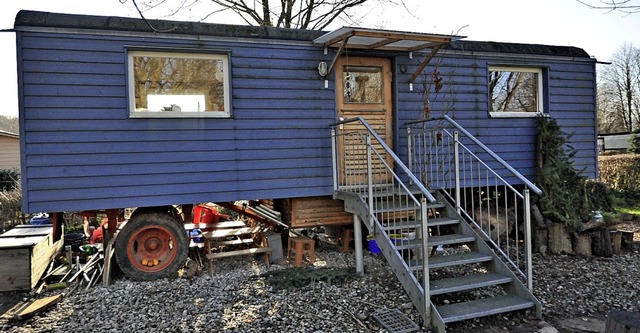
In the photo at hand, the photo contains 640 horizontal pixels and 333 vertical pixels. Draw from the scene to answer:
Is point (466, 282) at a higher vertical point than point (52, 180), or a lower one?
lower

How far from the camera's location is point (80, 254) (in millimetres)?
5855

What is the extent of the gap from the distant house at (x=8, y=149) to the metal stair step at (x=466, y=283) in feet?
66.0

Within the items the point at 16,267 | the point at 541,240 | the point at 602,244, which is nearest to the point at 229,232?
the point at 16,267

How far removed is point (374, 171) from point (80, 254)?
4.22m

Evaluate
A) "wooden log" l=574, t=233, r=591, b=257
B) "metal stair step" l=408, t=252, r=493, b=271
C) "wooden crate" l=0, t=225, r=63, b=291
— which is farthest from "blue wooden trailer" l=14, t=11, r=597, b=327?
"wooden log" l=574, t=233, r=591, b=257

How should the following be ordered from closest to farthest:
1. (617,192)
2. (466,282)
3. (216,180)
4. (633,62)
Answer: (466,282) → (216,180) → (617,192) → (633,62)

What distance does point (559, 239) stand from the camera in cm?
584

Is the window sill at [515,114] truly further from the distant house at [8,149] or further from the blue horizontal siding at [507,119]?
the distant house at [8,149]

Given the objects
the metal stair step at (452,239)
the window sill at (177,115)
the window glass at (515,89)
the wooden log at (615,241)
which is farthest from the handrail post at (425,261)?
the wooden log at (615,241)

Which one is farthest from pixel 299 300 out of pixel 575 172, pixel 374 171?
pixel 575 172

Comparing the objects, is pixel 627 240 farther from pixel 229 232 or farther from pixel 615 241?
pixel 229 232

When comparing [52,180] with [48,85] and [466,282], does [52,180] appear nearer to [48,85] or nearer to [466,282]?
[48,85]

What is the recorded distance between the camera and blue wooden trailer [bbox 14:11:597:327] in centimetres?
447

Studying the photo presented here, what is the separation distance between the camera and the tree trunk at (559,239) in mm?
5812
